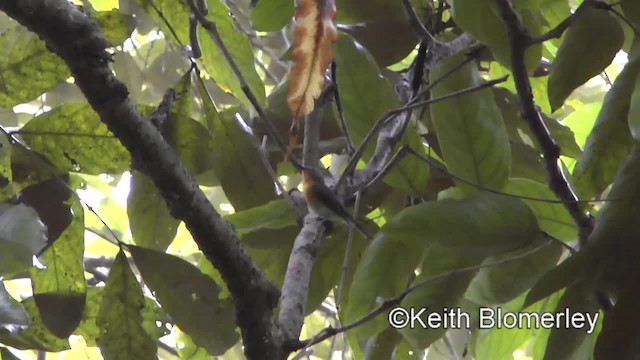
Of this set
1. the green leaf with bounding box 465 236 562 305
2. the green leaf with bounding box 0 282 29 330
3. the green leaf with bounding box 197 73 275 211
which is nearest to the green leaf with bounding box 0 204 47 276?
the green leaf with bounding box 0 282 29 330

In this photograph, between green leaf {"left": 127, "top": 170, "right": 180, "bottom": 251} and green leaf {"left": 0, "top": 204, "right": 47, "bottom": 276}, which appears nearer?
green leaf {"left": 0, "top": 204, "right": 47, "bottom": 276}

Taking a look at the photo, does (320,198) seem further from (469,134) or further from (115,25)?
(115,25)

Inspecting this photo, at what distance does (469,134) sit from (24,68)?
28cm

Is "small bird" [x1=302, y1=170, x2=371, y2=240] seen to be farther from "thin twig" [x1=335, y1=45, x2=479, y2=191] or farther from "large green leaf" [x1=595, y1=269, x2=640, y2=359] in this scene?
"large green leaf" [x1=595, y1=269, x2=640, y2=359]

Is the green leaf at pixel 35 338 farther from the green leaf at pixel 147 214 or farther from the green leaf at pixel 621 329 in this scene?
the green leaf at pixel 621 329

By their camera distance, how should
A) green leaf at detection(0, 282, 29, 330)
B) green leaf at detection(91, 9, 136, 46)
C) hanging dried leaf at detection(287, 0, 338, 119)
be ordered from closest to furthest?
hanging dried leaf at detection(287, 0, 338, 119) < green leaf at detection(0, 282, 29, 330) < green leaf at detection(91, 9, 136, 46)

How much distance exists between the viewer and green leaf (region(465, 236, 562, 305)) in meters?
0.42

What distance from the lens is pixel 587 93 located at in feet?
2.90

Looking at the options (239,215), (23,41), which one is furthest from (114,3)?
(239,215)

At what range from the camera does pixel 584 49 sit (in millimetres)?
423

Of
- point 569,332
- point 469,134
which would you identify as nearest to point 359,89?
point 469,134

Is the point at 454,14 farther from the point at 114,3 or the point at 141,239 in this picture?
the point at 114,3

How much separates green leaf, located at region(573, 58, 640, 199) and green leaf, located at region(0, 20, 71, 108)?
320 millimetres

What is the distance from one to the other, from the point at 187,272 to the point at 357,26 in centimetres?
21
